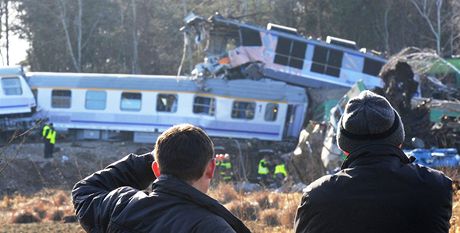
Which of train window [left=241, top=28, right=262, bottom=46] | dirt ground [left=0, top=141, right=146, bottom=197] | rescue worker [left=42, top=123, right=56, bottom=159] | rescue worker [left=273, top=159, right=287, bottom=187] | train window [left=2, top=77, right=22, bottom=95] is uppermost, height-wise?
train window [left=241, top=28, right=262, bottom=46]

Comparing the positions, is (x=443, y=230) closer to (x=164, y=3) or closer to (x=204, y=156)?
(x=204, y=156)

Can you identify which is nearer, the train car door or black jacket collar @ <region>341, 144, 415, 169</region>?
black jacket collar @ <region>341, 144, 415, 169</region>

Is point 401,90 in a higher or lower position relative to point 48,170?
higher

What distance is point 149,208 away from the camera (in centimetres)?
293

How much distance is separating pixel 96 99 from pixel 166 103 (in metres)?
3.03

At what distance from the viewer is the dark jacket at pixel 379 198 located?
309 cm

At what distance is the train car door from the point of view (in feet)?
94.5

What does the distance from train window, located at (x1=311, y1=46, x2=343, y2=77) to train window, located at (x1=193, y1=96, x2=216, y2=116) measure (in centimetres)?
496

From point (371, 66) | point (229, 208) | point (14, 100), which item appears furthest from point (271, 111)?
point (229, 208)

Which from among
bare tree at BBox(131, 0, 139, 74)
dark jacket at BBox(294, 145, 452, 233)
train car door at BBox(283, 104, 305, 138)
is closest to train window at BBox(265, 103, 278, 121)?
train car door at BBox(283, 104, 305, 138)

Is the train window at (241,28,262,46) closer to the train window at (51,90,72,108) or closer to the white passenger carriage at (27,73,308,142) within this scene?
the white passenger carriage at (27,73,308,142)

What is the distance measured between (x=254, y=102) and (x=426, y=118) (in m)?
13.8

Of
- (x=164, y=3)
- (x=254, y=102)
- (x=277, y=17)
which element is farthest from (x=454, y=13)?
(x=164, y=3)

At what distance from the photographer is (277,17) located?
4488cm
